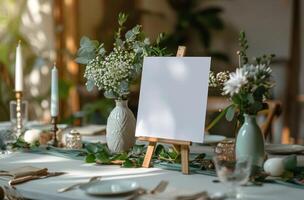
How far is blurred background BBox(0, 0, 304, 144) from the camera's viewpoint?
12.9 feet

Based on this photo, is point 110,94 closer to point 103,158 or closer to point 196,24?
point 103,158

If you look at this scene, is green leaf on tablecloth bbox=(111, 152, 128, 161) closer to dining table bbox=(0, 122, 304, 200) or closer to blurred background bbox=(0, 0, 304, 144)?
dining table bbox=(0, 122, 304, 200)

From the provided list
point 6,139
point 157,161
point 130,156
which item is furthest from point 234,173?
point 6,139

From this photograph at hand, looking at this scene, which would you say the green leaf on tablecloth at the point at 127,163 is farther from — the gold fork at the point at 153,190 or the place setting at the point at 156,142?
the gold fork at the point at 153,190

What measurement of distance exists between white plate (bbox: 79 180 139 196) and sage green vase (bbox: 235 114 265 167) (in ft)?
1.24

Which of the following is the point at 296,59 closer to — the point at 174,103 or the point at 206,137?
the point at 206,137

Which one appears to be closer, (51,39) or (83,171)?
(83,171)

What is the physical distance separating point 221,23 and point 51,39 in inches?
79.6

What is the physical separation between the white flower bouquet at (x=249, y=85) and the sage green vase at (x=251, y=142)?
0.13 feet

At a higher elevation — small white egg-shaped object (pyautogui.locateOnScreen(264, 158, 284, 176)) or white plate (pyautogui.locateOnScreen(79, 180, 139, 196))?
small white egg-shaped object (pyautogui.locateOnScreen(264, 158, 284, 176))

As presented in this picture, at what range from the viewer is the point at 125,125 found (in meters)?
1.90

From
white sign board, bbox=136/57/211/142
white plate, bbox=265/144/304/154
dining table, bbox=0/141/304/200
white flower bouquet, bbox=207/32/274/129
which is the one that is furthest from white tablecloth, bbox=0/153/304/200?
white plate, bbox=265/144/304/154

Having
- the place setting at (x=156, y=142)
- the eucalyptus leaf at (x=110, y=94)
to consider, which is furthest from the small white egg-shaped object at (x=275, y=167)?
the eucalyptus leaf at (x=110, y=94)

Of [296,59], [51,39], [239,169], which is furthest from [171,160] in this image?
[296,59]
